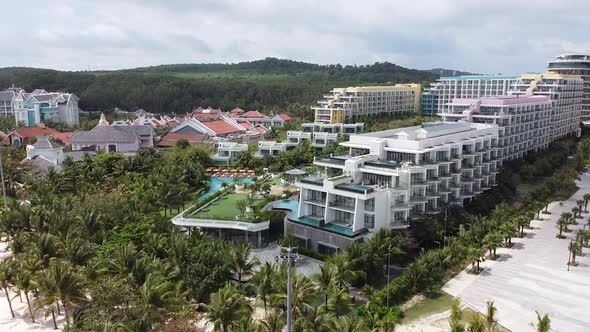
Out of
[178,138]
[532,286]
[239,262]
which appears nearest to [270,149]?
[178,138]

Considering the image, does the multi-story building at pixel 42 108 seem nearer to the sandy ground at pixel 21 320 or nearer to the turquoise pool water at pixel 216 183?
the turquoise pool water at pixel 216 183

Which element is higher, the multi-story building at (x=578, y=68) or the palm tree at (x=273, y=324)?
the multi-story building at (x=578, y=68)

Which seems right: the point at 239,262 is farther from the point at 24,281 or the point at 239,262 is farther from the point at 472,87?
the point at 472,87

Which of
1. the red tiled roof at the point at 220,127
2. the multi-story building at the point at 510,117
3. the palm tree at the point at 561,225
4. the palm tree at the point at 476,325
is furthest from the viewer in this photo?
the red tiled roof at the point at 220,127

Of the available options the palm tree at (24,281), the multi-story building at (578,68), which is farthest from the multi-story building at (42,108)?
the multi-story building at (578,68)

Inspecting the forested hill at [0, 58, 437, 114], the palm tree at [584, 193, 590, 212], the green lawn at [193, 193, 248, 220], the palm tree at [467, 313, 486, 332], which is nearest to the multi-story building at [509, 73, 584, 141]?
the palm tree at [584, 193, 590, 212]
